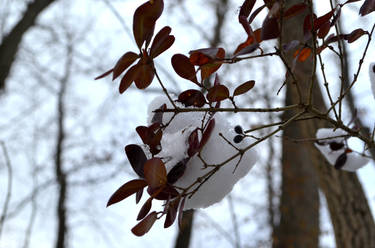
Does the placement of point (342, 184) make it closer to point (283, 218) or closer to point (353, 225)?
point (353, 225)

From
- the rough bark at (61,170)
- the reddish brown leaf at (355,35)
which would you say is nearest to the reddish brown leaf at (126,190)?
the reddish brown leaf at (355,35)

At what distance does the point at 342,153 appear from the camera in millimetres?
1021

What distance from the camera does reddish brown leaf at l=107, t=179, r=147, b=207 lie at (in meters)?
0.60

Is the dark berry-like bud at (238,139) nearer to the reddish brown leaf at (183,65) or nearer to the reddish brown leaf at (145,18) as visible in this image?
the reddish brown leaf at (183,65)

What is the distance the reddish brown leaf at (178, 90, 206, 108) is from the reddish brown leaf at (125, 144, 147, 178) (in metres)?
0.12

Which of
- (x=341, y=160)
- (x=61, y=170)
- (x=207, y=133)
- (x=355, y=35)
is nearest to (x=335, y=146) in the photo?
(x=341, y=160)

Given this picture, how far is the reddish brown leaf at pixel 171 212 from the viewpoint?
60 centimetres

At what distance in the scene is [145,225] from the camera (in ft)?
2.01

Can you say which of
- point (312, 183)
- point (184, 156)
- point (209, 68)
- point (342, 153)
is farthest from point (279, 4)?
point (312, 183)

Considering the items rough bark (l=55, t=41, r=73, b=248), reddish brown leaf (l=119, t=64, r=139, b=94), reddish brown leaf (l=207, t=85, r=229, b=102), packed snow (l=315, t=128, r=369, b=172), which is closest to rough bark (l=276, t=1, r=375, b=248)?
packed snow (l=315, t=128, r=369, b=172)

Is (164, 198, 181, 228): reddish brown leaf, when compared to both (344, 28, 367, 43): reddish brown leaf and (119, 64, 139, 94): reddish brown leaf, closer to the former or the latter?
(119, 64, 139, 94): reddish brown leaf

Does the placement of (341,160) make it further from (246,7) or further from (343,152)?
(246,7)

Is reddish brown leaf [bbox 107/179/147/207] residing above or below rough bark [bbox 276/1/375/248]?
below

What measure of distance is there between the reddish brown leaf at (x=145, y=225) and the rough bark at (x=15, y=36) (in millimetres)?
2820
